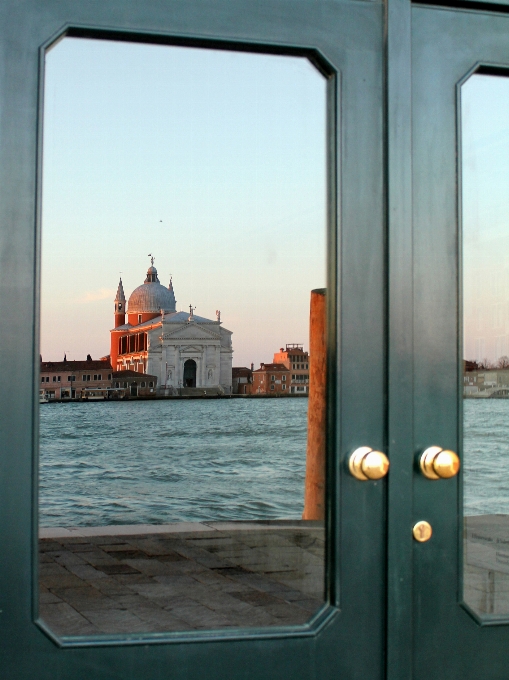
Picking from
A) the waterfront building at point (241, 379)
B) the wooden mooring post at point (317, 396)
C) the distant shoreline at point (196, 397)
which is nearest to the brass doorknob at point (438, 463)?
the wooden mooring post at point (317, 396)

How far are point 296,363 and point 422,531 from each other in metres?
Result: 0.44

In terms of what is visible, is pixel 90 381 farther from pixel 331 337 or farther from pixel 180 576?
pixel 180 576

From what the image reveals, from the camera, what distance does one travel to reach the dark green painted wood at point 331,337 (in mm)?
1237

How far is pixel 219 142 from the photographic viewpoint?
5.20 feet

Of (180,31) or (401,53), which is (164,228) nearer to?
(180,31)

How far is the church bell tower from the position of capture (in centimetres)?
144

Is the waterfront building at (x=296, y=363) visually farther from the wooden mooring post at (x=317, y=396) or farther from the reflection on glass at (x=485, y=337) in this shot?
the reflection on glass at (x=485, y=337)

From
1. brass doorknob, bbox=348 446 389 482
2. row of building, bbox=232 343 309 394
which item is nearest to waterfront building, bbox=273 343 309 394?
row of building, bbox=232 343 309 394

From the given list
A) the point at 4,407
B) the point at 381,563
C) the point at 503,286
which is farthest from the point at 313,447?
the point at 4,407

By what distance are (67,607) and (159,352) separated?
0.49m

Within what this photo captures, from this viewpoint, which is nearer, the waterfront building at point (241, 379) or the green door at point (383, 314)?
the green door at point (383, 314)

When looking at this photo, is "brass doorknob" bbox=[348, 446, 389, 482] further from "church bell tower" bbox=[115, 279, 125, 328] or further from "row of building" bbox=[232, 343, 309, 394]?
"church bell tower" bbox=[115, 279, 125, 328]

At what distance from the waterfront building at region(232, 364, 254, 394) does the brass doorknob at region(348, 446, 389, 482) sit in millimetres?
329

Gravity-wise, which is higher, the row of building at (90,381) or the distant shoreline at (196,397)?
the row of building at (90,381)
